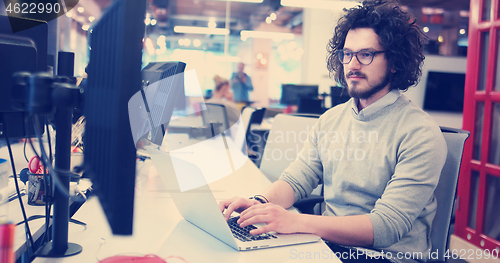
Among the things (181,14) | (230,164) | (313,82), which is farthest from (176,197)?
(181,14)

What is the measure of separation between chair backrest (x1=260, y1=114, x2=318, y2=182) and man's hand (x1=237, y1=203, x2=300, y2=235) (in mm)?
917

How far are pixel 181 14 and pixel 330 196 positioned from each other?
27.6ft

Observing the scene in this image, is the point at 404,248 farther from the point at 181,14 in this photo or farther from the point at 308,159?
the point at 181,14

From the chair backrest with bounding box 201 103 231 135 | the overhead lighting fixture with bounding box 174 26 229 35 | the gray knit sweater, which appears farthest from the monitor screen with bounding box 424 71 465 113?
the gray knit sweater

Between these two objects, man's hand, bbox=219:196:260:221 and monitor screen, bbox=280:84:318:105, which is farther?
monitor screen, bbox=280:84:318:105

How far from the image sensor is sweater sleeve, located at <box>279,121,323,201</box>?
4.34ft

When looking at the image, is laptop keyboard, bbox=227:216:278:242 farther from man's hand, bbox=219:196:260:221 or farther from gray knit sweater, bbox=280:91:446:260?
gray knit sweater, bbox=280:91:446:260

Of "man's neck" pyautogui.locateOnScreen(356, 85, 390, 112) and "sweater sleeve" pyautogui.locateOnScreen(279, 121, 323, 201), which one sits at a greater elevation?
"man's neck" pyautogui.locateOnScreen(356, 85, 390, 112)

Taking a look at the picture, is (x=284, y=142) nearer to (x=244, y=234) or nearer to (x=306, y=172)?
(x=306, y=172)

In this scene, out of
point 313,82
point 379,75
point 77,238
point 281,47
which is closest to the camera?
point 77,238

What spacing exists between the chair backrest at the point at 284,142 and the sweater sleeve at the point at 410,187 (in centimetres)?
77

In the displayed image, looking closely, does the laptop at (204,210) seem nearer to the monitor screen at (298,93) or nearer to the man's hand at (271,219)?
the man's hand at (271,219)

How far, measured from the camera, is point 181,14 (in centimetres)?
873

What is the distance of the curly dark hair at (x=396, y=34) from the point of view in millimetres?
1231
